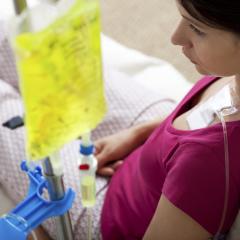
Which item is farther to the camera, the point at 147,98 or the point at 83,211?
the point at 147,98

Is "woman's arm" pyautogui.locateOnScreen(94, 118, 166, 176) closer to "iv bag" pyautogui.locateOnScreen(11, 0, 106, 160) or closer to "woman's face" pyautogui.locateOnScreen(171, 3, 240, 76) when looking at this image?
"woman's face" pyautogui.locateOnScreen(171, 3, 240, 76)

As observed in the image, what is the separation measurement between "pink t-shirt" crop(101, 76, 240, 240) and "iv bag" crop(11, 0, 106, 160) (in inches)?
11.1

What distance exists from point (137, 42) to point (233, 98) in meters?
1.35

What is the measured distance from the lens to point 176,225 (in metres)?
0.83

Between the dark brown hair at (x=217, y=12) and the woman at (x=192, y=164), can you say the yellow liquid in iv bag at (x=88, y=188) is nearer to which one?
the woman at (x=192, y=164)

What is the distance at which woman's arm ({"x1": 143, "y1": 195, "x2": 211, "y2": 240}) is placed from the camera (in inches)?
32.4

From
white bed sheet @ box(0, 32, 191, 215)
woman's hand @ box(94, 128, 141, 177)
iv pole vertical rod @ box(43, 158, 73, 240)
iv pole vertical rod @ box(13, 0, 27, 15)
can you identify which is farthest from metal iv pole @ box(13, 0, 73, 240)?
white bed sheet @ box(0, 32, 191, 215)

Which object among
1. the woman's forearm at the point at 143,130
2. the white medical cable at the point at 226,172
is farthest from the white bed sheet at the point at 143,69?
the white medical cable at the point at 226,172

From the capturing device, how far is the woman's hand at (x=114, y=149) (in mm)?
1175

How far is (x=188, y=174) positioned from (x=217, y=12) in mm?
277

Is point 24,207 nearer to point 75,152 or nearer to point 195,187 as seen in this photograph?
point 195,187

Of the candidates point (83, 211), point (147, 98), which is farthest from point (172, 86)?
point (83, 211)

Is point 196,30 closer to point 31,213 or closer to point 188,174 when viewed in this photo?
point 188,174

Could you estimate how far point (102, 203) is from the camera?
3.63ft
